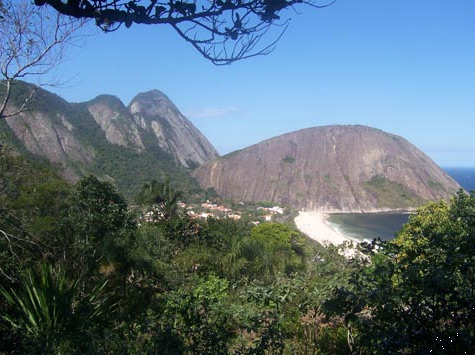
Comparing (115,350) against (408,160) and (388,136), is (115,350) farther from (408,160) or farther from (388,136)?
(388,136)

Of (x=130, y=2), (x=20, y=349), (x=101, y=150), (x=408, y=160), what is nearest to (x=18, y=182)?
(x=20, y=349)

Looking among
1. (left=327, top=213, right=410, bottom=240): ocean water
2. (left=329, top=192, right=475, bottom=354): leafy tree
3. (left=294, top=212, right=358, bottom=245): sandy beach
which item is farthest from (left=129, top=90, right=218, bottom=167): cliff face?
(left=329, top=192, right=475, bottom=354): leafy tree

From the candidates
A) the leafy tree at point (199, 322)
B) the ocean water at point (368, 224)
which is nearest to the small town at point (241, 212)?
the ocean water at point (368, 224)

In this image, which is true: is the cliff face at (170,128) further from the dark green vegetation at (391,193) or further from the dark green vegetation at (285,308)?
the dark green vegetation at (285,308)

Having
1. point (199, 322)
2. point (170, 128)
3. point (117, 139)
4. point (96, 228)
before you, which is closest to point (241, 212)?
point (96, 228)

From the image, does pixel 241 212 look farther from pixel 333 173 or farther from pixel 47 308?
pixel 47 308
